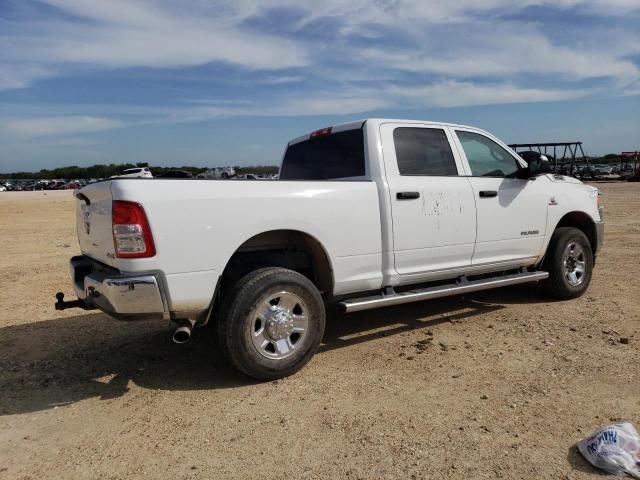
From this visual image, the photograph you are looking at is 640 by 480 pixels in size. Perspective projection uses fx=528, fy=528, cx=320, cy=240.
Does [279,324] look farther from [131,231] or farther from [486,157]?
[486,157]

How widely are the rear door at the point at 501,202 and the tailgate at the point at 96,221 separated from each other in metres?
3.39

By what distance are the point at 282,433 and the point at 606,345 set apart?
3.05 m

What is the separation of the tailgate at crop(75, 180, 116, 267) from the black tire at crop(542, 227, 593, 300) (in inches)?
189

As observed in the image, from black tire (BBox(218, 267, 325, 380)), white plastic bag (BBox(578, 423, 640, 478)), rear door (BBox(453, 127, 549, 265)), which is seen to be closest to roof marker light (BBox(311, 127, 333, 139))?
rear door (BBox(453, 127, 549, 265))

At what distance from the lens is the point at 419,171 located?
498 centimetres

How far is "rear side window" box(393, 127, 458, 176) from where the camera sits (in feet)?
16.1

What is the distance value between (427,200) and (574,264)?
2.61 meters

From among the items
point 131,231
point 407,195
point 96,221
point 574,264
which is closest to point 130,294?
point 131,231

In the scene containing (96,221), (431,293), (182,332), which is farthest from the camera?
(431,293)

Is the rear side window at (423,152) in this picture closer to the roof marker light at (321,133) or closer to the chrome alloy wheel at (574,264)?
the roof marker light at (321,133)

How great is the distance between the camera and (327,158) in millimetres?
5312

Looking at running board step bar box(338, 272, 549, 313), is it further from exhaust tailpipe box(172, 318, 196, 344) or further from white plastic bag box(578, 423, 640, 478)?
white plastic bag box(578, 423, 640, 478)

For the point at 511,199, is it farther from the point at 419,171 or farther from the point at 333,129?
the point at 333,129

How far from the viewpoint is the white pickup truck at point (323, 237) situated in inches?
140
